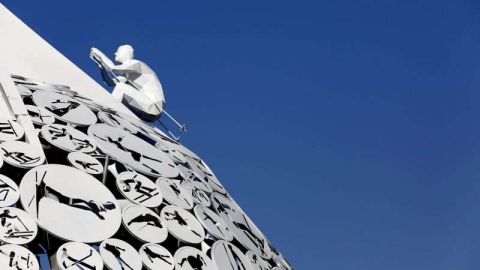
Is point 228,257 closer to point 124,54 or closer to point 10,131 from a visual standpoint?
point 10,131

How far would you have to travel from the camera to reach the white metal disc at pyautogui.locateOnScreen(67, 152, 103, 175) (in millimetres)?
17000

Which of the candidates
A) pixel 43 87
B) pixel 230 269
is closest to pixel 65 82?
pixel 43 87

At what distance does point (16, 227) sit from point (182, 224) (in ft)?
A: 11.9

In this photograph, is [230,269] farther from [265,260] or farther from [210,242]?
[265,260]

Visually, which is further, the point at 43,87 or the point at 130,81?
the point at 130,81

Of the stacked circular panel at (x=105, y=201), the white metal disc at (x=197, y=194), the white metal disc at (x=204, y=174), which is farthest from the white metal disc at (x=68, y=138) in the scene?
the white metal disc at (x=204, y=174)

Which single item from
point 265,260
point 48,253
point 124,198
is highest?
point 265,260

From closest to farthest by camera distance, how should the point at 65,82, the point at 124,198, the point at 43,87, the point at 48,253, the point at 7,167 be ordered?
the point at 48,253
the point at 7,167
the point at 124,198
the point at 43,87
the point at 65,82

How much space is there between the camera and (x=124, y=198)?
1709cm

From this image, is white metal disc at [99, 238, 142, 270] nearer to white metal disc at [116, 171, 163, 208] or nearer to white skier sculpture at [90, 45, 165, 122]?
white metal disc at [116, 171, 163, 208]

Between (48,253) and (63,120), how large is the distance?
12.8 ft

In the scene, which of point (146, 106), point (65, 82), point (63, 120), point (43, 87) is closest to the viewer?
point (63, 120)

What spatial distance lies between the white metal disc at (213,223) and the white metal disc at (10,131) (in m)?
3.48

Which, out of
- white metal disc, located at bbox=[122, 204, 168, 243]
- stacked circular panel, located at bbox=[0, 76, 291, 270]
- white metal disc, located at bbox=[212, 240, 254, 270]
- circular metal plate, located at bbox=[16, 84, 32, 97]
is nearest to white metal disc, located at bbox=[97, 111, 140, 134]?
stacked circular panel, located at bbox=[0, 76, 291, 270]
